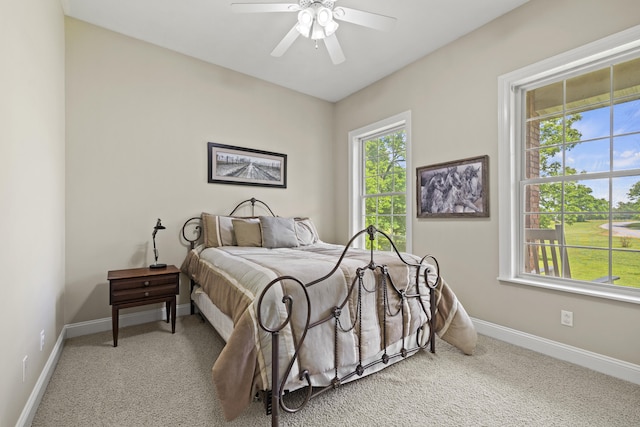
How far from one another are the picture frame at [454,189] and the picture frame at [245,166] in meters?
1.86

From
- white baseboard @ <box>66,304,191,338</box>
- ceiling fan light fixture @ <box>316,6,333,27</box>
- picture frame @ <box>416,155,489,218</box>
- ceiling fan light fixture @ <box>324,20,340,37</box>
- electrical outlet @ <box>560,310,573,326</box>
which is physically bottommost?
white baseboard @ <box>66,304,191,338</box>

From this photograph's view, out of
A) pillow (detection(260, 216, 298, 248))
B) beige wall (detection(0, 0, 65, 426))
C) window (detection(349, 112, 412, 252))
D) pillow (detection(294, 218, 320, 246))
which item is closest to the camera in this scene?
beige wall (detection(0, 0, 65, 426))

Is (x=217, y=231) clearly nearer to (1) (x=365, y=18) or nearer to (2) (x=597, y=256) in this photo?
(1) (x=365, y=18)

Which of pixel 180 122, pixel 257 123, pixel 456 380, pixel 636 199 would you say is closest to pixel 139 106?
pixel 180 122

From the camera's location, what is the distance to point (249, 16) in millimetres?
2756

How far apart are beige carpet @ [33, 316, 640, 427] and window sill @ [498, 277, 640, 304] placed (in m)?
0.55

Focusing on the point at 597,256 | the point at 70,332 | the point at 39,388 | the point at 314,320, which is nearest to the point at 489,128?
the point at 597,256

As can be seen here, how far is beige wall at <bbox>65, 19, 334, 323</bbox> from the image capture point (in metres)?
2.79

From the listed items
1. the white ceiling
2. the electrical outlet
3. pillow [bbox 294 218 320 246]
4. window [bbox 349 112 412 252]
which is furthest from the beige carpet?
the white ceiling

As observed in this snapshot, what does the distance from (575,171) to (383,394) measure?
2311 millimetres

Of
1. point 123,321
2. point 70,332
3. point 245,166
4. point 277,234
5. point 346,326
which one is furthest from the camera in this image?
point 245,166

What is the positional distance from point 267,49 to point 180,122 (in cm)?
128

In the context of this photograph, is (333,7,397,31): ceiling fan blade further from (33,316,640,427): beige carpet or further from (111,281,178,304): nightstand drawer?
(111,281,178,304): nightstand drawer

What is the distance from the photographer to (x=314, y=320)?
5.57 ft
